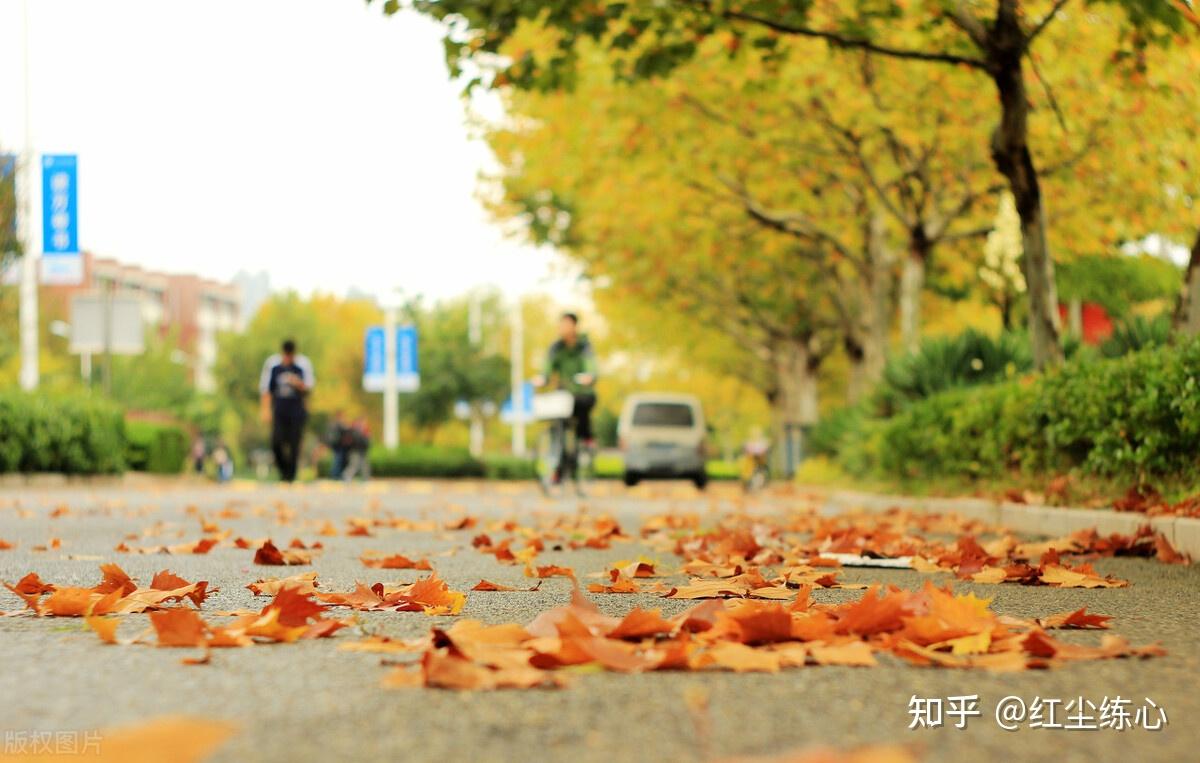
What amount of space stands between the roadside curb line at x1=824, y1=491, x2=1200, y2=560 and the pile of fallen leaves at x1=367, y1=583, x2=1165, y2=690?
3.56 meters

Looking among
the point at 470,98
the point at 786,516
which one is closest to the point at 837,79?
the point at 786,516

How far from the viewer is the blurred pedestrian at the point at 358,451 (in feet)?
97.0

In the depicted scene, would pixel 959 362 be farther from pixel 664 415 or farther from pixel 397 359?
pixel 397 359

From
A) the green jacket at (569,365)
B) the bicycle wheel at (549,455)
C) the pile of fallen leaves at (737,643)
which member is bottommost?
the pile of fallen leaves at (737,643)

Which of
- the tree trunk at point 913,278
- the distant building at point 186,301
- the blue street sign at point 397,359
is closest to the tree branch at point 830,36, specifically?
the tree trunk at point 913,278

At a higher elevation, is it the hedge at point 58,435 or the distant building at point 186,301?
the distant building at point 186,301

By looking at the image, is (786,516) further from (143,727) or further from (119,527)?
(143,727)

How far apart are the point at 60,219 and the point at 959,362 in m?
15.1

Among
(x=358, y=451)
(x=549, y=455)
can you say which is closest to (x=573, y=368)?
(x=549, y=455)

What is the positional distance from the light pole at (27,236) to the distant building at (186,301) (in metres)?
65.6

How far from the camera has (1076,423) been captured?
9477 mm

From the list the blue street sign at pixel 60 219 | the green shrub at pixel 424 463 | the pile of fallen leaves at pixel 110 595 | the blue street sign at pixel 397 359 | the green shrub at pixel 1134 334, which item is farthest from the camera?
the blue street sign at pixel 397 359

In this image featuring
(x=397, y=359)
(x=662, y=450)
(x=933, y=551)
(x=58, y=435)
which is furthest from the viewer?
(x=397, y=359)

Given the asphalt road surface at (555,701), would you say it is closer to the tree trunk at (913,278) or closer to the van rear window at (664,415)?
the tree trunk at (913,278)
